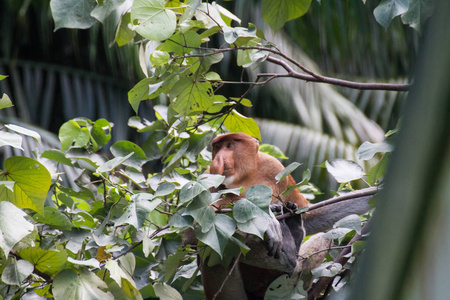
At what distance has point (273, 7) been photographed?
1.24 meters

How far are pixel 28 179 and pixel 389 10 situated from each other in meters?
0.92

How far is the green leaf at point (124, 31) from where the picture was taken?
1337mm

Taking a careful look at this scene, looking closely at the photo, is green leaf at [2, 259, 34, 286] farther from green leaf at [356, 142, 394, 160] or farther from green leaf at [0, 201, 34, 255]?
green leaf at [356, 142, 394, 160]

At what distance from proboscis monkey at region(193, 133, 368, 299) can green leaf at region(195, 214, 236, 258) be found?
0.24 meters

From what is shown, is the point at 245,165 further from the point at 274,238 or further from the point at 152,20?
the point at 152,20

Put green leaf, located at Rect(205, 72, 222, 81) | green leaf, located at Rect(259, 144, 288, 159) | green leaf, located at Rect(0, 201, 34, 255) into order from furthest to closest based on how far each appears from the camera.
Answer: green leaf, located at Rect(259, 144, 288, 159), green leaf, located at Rect(205, 72, 222, 81), green leaf, located at Rect(0, 201, 34, 255)

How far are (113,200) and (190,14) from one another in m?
0.76

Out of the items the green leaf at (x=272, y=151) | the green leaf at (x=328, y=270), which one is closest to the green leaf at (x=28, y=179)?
the green leaf at (x=328, y=270)

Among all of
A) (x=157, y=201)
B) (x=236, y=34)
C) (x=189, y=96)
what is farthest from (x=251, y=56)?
(x=157, y=201)

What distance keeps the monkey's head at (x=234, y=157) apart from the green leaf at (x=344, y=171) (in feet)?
1.23

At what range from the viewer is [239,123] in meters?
1.65

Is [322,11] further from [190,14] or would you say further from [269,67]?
[190,14]

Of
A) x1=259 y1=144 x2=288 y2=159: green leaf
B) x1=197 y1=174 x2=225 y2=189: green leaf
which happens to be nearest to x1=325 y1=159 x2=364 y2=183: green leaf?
x1=197 y1=174 x2=225 y2=189: green leaf

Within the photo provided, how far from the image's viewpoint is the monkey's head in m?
1.72
